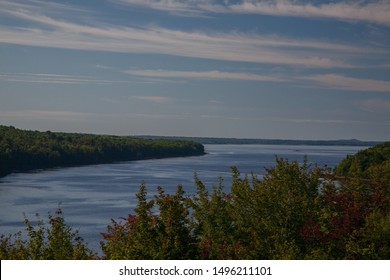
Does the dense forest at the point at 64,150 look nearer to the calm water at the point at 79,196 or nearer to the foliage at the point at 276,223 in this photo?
the calm water at the point at 79,196

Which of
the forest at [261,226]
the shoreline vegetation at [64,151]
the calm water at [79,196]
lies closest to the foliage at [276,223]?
the forest at [261,226]

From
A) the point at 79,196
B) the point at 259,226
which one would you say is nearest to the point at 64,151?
the point at 79,196

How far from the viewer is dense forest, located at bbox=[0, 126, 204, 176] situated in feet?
242

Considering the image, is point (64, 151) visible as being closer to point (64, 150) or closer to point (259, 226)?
point (64, 150)

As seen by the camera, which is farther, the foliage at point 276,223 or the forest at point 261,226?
the foliage at point 276,223

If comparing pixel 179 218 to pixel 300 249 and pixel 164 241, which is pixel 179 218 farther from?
pixel 300 249

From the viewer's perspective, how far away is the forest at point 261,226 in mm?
13266

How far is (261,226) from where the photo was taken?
15430 millimetres

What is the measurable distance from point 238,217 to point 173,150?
10106cm

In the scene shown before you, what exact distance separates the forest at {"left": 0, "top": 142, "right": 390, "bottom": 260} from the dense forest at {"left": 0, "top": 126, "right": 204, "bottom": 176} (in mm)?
53896

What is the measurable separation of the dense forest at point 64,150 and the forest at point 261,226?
53.9m

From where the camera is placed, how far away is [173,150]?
384 ft

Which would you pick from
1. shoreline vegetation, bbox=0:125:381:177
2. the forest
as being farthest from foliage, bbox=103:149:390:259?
shoreline vegetation, bbox=0:125:381:177
